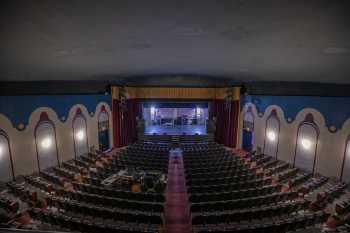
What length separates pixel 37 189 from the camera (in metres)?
10.4

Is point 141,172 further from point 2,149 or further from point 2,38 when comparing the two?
point 2,38

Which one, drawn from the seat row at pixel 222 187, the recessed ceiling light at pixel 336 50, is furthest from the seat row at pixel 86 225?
the recessed ceiling light at pixel 336 50

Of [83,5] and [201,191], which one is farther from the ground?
[83,5]

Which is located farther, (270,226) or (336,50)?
(270,226)

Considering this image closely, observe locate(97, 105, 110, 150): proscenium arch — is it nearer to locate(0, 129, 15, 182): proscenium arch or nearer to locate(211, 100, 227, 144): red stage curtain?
locate(0, 129, 15, 182): proscenium arch

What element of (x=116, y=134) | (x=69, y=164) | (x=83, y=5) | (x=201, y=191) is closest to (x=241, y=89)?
(x=201, y=191)

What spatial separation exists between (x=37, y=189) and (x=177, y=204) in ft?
27.1

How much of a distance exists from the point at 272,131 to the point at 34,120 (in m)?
20.0

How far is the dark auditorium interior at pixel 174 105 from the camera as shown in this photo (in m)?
3.26

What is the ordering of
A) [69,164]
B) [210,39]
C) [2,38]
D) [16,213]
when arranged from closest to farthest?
[2,38] < [210,39] < [16,213] < [69,164]

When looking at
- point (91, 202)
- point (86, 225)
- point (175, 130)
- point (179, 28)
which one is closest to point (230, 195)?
point (86, 225)

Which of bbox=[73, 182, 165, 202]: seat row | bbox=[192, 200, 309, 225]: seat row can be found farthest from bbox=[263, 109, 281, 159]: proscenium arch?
bbox=[73, 182, 165, 202]: seat row

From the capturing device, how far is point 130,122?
21.6 meters

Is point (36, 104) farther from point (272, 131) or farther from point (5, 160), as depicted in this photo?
point (272, 131)
